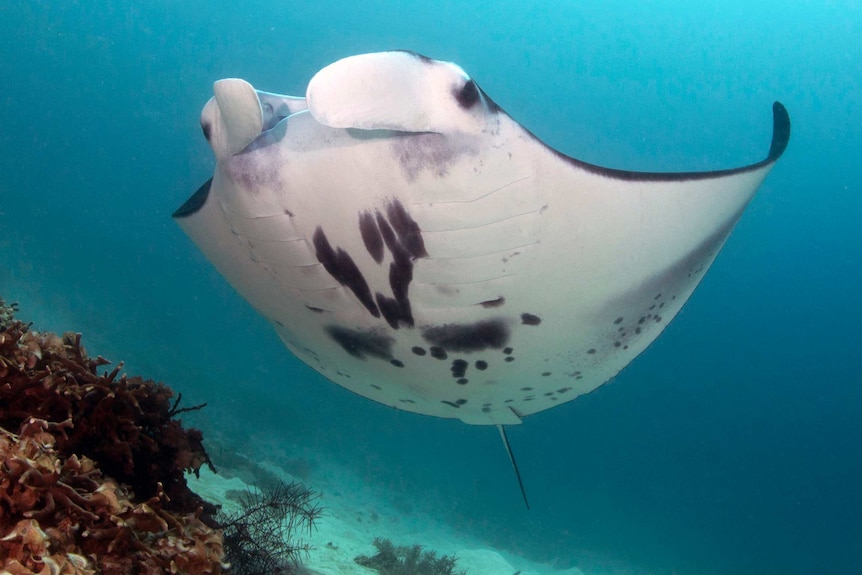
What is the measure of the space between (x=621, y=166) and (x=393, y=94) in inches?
1482

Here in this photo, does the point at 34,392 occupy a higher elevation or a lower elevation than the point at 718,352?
lower

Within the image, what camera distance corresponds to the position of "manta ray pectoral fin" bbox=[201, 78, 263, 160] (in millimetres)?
1407

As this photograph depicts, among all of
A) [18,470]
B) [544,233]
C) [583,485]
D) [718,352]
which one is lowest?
[18,470]

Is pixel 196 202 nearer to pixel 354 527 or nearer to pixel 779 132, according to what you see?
pixel 779 132

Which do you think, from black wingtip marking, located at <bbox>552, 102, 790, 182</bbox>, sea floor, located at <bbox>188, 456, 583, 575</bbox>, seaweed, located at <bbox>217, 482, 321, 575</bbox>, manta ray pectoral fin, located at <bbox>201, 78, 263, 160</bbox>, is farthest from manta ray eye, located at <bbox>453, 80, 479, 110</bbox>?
sea floor, located at <bbox>188, 456, 583, 575</bbox>

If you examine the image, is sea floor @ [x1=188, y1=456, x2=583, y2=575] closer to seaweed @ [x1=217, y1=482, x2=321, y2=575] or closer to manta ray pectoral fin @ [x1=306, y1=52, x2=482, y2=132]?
seaweed @ [x1=217, y1=482, x2=321, y2=575]

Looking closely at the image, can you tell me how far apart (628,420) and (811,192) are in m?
20.7

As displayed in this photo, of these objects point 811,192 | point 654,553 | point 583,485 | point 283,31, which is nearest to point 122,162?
point 283,31

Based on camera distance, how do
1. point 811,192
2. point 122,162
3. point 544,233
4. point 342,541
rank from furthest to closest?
point 122,162
point 811,192
point 342,541
point 544,233

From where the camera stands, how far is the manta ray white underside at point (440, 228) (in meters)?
1.40

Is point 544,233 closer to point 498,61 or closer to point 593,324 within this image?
point 593,324

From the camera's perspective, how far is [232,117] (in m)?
1.46

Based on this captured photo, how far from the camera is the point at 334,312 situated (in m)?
2.17

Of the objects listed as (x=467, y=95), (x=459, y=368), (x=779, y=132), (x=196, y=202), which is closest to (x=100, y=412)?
(x=196, y=202)
